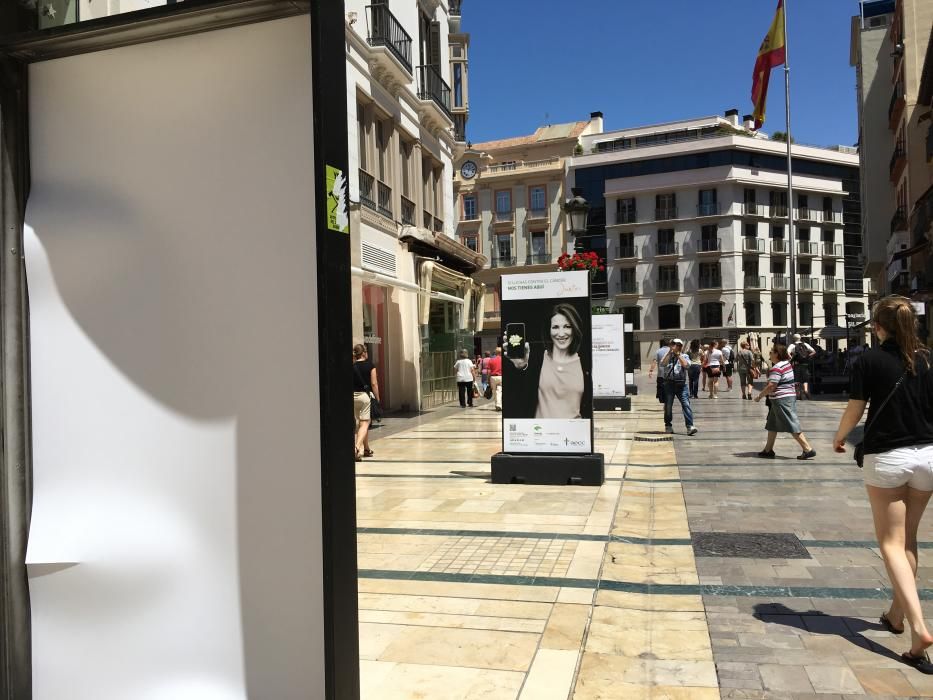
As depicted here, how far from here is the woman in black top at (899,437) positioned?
386cm

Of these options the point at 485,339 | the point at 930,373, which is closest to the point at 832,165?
the point at 485,339

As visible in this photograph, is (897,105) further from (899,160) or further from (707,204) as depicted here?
(707,204)

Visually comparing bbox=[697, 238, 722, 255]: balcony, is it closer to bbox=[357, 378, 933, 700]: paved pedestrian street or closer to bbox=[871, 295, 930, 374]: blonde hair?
bbox=[357, 378, 933, 700]: paved pedestrian street

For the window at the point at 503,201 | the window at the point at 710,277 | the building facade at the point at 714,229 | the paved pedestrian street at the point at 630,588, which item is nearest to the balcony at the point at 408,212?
the paved pedestrian street at the point at 630,588

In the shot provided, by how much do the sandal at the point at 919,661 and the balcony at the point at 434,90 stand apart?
20.2 metres

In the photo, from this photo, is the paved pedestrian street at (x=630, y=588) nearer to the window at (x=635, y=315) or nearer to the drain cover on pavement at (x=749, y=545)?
the drain cover on pavement at (x=749, y=545)

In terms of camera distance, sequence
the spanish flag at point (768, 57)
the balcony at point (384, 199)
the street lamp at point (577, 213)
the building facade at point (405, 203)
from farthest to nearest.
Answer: the spanish flag at point (768, 57) → the balcony at point (384, 199) → the building facade at point (405, 203) → the street lamp at point (577, 213)

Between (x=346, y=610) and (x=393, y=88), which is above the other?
(x=393, y=88)

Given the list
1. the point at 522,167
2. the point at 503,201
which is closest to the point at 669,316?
the point at 503,201

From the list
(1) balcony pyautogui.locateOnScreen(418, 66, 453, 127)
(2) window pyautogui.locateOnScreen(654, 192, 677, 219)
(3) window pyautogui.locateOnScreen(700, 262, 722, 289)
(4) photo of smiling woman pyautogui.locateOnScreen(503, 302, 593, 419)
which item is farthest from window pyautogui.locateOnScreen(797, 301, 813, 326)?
(4) photo of smiling woman pyautogui.locateOnScreen(503, 302, 593, 419)

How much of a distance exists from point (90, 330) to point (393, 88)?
58.7 feet

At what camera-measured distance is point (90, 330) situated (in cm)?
279

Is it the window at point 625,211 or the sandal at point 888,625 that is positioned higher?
the window at point 625,211

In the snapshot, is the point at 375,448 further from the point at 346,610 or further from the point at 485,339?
the point at 485,339
